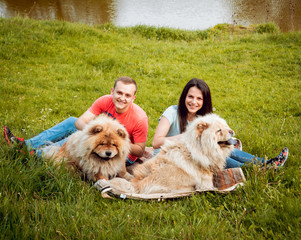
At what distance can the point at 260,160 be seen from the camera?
3393 mm

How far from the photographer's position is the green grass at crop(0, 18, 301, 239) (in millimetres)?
2307

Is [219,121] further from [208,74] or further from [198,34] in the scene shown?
[198,34]

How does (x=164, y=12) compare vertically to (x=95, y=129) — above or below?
above

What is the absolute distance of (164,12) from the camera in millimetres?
19188

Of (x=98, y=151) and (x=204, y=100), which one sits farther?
(x=204, y=100)

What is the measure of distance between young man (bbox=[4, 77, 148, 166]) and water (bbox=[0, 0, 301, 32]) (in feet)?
38.3

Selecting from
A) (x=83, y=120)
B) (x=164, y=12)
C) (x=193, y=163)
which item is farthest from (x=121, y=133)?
(x=164, y=12)

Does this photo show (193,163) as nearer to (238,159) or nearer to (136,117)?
(238,159)

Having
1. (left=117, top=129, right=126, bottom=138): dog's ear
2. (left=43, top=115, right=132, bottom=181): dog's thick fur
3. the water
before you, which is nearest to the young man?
(left=43, top=115, right=132, bottom=181): dog's thick fur

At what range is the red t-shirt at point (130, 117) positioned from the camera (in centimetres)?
400

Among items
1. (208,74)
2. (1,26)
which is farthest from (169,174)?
(1,26)

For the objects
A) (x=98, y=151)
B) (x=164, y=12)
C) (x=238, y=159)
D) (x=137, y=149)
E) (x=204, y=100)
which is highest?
(x=164, y=12)

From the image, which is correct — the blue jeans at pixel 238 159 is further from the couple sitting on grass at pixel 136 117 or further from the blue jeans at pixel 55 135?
the blue jeans at pixel 55 135

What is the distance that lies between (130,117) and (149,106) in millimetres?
2930
